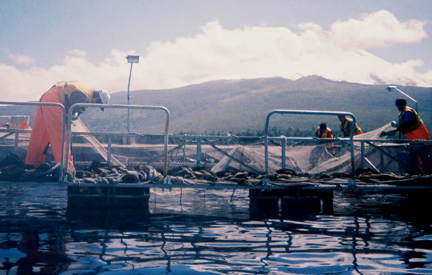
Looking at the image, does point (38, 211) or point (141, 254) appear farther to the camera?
point (38, 211)

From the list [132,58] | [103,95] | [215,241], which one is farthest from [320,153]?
[132,58]

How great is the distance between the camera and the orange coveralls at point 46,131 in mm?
7543

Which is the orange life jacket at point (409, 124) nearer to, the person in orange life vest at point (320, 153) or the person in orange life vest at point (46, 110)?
the person in orange life vest at point (320, 153)

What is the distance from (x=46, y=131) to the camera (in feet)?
26.0

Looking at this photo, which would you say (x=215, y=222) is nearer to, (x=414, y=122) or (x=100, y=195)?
(x=100, y=195)

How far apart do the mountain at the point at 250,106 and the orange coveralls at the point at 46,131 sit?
5584 centimetres

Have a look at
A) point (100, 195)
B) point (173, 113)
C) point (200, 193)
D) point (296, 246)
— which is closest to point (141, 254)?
point (296, 246)

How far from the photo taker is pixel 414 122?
895 cm

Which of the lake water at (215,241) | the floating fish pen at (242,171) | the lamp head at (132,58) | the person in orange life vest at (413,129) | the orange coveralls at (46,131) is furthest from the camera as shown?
the lamp head at (132,58)

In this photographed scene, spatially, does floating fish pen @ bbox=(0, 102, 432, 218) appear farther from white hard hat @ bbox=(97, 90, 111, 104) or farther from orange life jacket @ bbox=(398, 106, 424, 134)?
white hard hat @ bbox=(97, 90, 111, 104)

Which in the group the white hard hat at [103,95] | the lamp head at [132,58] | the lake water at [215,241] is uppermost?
the lamp head at [132,58]

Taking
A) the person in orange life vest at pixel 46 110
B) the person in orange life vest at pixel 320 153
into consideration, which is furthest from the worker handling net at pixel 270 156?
the person in orange life vest at pixel 46 110

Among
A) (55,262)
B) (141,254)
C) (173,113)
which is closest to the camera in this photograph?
(55,262)

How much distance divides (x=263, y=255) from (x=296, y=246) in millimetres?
559
